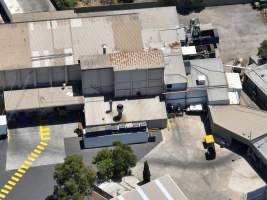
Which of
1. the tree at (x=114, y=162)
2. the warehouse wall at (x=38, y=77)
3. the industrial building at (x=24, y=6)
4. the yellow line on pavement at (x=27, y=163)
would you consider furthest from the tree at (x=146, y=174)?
the industrial building at (x=24, y=6)

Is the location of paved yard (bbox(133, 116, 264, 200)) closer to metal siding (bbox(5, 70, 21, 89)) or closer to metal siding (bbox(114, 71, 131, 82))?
metal siding (bbox(114, 71, 131, 82))

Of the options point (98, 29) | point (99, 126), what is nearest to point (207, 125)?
→ point (99, 126)

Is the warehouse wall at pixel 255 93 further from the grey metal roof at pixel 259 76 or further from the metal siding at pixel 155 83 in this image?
the metal siding at pixel 155 83

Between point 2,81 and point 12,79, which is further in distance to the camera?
point 12,79

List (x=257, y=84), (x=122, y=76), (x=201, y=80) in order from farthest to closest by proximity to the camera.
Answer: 1. (x=257, y=84)
2. (x=201, y=80)
3. (x=122, y=76)

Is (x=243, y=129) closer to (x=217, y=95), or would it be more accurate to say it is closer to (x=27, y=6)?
(x=217, y=95)

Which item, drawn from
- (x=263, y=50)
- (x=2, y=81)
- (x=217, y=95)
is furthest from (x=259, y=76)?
(x=2, y=81)
